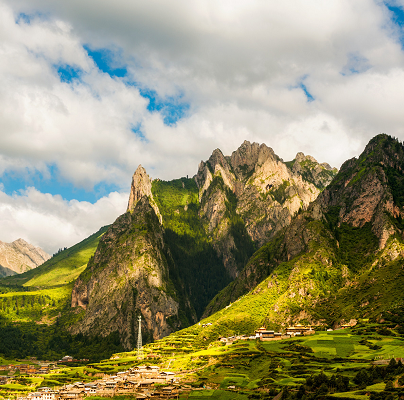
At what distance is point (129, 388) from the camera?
132 m

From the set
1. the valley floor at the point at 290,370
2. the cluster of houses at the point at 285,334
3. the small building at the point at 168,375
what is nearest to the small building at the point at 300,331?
the cluster of houses at the point at 285,334

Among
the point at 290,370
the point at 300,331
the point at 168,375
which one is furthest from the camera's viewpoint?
the point at 300,331

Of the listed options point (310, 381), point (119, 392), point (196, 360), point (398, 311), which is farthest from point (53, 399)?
point (398, 311)

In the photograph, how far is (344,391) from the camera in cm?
9019

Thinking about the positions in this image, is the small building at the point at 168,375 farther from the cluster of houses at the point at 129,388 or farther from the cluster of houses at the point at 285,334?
the cluster of houses at the point at 285,334

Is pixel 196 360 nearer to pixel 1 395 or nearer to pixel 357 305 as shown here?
pixel 1 395

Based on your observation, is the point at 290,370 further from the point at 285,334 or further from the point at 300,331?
the point at 300,331

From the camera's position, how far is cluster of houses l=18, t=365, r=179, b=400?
121 metres

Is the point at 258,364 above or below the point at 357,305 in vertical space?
below

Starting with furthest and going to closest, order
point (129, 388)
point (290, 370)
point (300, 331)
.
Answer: point (300, 331) < point (129, 388) < point (290, 370)

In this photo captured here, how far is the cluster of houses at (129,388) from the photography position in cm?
12094

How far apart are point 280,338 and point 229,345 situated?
19.3 m

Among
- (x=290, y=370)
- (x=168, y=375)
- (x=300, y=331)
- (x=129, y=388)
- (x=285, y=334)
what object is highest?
(x=300, y=331)

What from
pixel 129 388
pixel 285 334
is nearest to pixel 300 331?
pixel 285 334
